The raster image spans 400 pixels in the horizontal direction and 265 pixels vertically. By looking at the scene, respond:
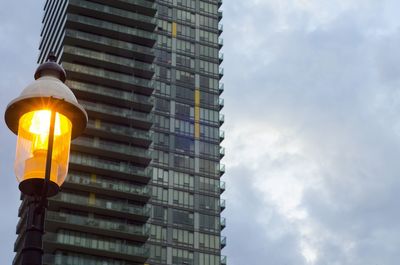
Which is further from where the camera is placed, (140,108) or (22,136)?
(140,108)

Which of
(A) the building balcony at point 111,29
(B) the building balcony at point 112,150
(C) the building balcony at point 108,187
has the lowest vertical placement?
(C) the building balcony at point 108,187

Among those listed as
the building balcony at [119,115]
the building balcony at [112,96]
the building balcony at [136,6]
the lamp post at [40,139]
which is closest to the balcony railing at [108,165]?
the building balcony at [119,115]

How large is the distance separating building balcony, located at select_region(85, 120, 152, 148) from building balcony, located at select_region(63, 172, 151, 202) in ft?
23.7

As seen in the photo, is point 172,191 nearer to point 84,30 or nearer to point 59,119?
point 84,30

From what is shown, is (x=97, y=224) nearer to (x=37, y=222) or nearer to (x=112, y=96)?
(x=112, y=96)

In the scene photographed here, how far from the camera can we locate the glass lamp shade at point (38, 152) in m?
9.80

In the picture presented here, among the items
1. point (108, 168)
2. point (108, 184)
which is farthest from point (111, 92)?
point (108, 184)

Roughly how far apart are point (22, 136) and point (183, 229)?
121503 mm

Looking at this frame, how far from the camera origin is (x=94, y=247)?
116 m

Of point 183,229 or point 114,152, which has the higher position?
point 114,152

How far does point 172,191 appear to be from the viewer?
437 feet

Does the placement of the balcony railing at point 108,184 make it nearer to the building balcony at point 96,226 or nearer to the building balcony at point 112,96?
the building balcony at point 96,226

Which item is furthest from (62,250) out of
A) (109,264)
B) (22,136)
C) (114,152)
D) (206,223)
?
(22,136)

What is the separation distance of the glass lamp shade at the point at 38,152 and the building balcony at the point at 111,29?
12585 centimetres
